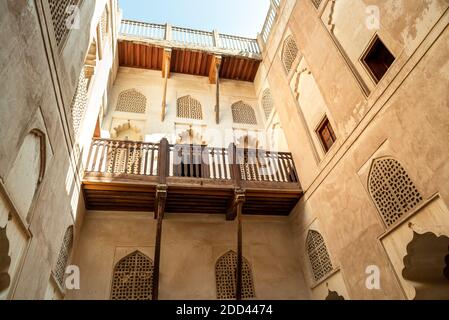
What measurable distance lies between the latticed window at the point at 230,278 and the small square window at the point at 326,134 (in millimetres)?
3270

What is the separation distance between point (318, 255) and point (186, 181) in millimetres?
3253

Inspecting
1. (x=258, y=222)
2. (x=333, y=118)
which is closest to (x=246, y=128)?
(x=258, y=222)

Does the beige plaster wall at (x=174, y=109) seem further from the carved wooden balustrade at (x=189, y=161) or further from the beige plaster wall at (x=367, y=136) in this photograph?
the beige plaster wall at (x=367, y=136)

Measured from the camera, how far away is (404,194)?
14.8 ft

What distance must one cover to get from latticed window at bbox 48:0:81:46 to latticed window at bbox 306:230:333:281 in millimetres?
5965

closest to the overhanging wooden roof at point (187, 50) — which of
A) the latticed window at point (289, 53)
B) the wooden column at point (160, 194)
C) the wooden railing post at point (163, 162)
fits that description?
the latticed window at point (289, 53)

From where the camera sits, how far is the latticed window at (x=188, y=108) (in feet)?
32.4

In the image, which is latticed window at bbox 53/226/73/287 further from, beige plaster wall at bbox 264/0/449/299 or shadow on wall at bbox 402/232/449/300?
shadow on wall at bbox 402/232/449/300

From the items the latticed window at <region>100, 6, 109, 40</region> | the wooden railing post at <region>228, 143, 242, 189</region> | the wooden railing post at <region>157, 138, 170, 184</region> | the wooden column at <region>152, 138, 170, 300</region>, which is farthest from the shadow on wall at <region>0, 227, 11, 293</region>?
the latticed window at <region>100, 6, 109, 40</region>

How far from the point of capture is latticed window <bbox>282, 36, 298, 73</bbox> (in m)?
8.31

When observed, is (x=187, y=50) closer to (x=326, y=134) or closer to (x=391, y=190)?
(x=326, y=134)

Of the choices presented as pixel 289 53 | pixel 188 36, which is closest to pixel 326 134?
pixel 289 53

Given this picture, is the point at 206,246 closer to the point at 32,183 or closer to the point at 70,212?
the point at 70,212

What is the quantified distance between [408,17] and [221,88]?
6.95 m
